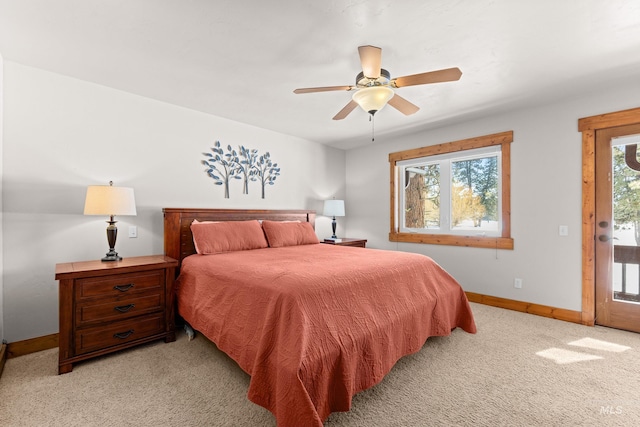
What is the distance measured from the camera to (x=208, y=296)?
87.4 inches

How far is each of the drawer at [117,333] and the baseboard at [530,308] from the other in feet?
12.0

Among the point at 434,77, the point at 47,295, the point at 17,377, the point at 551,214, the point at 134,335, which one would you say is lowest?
the point at 17,377

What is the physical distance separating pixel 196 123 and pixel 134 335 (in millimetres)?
2338

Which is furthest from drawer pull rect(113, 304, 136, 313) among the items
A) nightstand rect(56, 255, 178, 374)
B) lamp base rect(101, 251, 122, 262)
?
lamp base rect(101, 251, 122, 262)

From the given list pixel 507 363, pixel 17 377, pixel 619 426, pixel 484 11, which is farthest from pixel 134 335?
pixel 484 11

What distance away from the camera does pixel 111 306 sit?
224cm

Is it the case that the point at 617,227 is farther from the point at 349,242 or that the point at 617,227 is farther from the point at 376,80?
the point at 349,242

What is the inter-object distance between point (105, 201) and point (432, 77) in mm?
2725

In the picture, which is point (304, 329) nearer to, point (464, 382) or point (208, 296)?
point (208, 296)

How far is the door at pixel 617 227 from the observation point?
2.75 m

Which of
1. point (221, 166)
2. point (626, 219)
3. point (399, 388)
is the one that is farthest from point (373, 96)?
point (626, 219)

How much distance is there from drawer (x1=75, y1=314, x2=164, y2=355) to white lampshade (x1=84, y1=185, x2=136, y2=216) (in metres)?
0.91

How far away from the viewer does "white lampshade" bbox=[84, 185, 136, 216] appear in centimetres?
236

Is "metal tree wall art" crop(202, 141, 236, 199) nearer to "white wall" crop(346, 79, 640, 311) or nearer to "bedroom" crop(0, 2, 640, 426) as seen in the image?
"bedroom" crop(0, 2, 640, 426)
